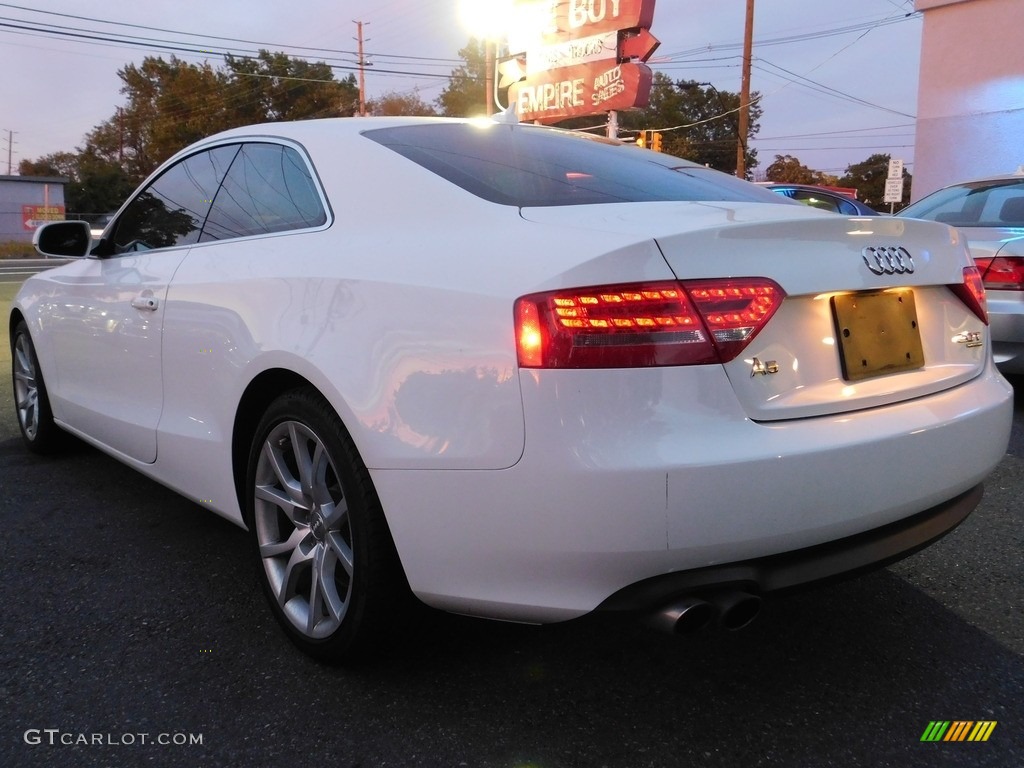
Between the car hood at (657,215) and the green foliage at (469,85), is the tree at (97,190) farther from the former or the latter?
the car hood at (657,215)

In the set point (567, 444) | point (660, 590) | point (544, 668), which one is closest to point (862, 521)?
point (660, 590)

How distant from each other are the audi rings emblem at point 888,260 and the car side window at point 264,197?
4.73ft

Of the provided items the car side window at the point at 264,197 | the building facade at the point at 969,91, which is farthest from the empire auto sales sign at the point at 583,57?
the car side window at the point at 264,197

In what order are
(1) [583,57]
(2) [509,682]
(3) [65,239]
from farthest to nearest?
(1) [583,57] < (3) [65,239] < (2) [509,682]

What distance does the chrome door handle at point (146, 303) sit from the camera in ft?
9.87

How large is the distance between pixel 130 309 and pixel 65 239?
982 mm

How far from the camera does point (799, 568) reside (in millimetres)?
1881

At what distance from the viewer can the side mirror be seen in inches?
151

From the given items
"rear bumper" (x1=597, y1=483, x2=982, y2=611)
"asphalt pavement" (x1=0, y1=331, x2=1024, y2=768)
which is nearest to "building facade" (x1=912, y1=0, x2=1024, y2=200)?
A: "asphalt pavement" (x1=0, y1=331, x2=1024, y2=768)

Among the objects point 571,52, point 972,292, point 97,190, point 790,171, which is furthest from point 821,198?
point 790,171

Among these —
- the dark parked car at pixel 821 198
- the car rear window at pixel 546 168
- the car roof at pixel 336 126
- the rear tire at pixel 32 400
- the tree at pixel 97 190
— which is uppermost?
the tree at pixel 97 190

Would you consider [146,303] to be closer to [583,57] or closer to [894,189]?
[894,189]

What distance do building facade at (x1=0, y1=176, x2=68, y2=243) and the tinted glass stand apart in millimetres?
41889

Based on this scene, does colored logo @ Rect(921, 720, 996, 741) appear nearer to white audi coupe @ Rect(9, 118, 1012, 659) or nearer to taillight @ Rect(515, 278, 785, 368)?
white audi coupe @ Rect(9, 118, 1012, 659)
